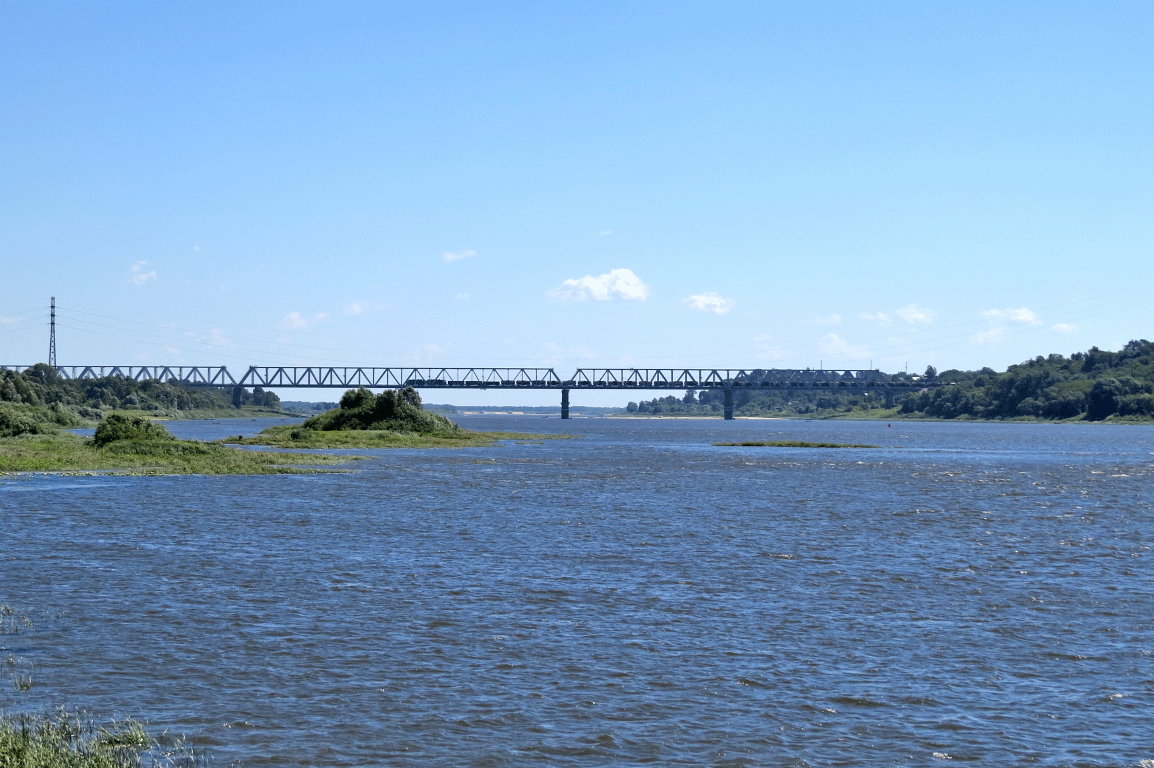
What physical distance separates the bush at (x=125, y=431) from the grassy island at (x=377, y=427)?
116 ft

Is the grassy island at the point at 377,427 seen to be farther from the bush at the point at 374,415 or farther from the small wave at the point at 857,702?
the small wave at the point at 857,702

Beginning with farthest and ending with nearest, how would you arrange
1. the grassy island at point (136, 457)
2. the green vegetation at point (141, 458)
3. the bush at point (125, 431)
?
the bush at point (125, 431) → the grassy island at point (136, 457) → the green vegetation at point (141, 458)

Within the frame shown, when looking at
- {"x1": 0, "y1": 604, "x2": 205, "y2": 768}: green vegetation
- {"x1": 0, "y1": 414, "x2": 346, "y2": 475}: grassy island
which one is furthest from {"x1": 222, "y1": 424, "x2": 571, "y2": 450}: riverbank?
{"x1": 0, "y1": 604, "x2": 205, "y2": 768}: green vegetation

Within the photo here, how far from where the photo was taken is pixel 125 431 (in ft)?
A: 286

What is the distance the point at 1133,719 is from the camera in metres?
18.9

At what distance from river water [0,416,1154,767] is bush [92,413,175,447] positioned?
3248 cm

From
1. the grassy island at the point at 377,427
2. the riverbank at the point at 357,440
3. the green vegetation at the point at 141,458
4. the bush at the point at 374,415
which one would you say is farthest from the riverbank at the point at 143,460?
the bush at the point at 374,415

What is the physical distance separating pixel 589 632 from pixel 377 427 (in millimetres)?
116026

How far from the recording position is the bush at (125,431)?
286 feet

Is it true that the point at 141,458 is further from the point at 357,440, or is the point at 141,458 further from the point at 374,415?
the point at 374,415

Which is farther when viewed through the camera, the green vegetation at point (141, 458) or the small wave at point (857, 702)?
the green vegetation at point (141, 458)

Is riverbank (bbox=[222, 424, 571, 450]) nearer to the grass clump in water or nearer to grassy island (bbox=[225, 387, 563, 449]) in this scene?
grassy island (bbox=[225, 387, 563, 449])

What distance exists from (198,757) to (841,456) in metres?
116

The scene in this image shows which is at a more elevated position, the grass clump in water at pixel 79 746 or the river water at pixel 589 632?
the grass clump in water at pixel 79 746
